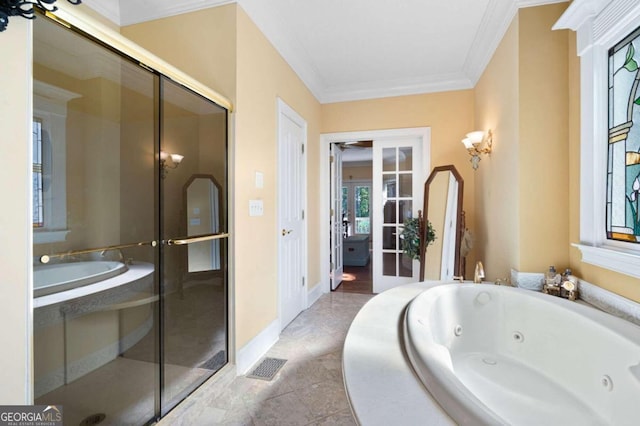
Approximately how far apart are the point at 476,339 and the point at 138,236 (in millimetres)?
2153

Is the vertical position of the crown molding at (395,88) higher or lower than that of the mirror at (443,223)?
higher

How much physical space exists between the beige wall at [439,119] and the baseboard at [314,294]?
1.79 metres

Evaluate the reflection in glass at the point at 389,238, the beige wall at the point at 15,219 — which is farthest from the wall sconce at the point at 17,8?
the reflection in glass at the point at 389,238

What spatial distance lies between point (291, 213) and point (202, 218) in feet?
4.11

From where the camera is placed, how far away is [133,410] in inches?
55.1

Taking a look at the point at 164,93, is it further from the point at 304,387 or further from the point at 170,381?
the point at 304,387

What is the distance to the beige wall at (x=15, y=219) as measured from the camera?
2.98 feet

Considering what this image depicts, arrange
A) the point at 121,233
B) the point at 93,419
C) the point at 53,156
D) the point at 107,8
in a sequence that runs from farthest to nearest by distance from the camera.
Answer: the point at 107,8, the point at 121,233, the point at 93,419, the point at 53,156

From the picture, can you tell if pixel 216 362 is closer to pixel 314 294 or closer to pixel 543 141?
pixel 314 294

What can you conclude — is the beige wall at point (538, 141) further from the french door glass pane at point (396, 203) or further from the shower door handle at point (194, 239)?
the shower door handle at point (194, 239)

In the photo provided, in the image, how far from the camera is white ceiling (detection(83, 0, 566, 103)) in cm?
220

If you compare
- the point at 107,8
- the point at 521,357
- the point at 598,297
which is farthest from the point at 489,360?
the point at 107,8

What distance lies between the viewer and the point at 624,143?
154cm

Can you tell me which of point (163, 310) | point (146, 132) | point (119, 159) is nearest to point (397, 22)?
point (146, 132)
